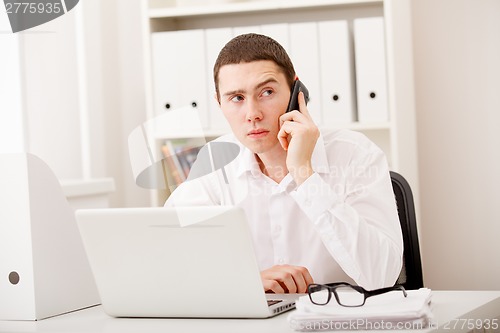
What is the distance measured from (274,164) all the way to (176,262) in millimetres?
710

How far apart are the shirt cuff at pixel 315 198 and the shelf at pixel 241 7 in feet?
4.32

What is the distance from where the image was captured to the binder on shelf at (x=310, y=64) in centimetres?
291

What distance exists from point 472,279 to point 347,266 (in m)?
1.53

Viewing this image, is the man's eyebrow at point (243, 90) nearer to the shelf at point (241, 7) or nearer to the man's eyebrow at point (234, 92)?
the man's eyebrow at point (234, 92)

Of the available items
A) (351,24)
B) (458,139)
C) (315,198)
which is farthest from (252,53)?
(458,139)

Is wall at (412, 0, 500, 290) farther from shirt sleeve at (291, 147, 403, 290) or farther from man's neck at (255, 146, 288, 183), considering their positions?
shirt sleeve at (291, 147, 403, 290)

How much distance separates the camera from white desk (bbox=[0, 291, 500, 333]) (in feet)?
4.47

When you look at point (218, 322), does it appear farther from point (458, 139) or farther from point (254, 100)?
point (458, 139)

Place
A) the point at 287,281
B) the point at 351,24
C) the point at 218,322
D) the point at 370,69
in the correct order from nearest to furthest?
1. the point at 218,322
2. the point at 287,281
3. the point at 370,69
4. the point at 351,24

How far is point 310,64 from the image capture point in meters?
2.91

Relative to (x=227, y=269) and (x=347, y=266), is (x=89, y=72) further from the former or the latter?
(x=227, y=269)

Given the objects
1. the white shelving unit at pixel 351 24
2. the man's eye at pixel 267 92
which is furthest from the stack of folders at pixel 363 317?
the white shelving unit at pixel 351 24

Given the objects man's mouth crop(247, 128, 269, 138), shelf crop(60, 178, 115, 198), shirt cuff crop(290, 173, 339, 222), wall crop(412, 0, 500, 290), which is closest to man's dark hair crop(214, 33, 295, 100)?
man's mouth crop(247, 128, 269, 138)

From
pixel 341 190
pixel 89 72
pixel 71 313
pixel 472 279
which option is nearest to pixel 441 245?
pixel 472 279
